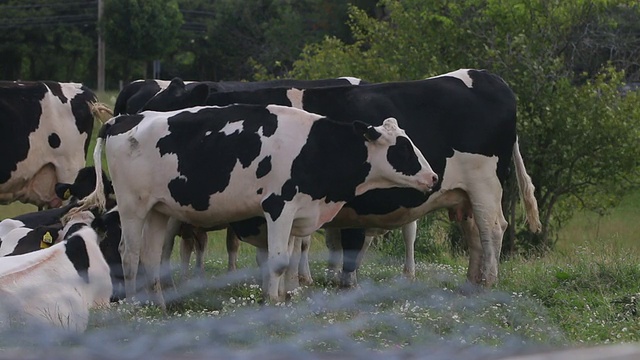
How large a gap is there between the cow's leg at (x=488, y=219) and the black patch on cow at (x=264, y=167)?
7.47 feet

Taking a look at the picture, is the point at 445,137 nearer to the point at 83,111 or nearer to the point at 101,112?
the point at 101,112

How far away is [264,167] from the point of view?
10.3 metres

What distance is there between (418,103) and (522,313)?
2.97 meters

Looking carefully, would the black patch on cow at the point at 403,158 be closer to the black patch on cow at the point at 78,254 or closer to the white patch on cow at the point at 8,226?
the black patch on cow at the point at 78,254

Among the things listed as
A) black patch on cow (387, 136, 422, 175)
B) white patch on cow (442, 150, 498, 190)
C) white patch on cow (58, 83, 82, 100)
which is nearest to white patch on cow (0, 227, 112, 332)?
black patch on cow (387, 136, 422, 175)

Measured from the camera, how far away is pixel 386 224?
1170cm

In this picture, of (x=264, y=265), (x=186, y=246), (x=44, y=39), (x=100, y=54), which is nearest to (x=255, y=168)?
(x=264, y=265)

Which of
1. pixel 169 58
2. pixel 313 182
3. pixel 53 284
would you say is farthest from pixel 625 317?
pixel 169 58

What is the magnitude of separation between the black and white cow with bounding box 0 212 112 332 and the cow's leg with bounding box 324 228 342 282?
2998 mm

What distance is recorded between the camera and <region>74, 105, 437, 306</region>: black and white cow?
10352mm

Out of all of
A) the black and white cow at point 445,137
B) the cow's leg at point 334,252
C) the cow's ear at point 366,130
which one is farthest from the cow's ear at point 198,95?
the cow's ear at point 366,130

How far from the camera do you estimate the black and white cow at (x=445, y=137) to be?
37.8 feet

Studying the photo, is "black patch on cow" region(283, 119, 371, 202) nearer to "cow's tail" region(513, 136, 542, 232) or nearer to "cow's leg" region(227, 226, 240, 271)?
"cow's tail" region(513, 136, 542, 232)

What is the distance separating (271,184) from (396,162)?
1.19 metres
